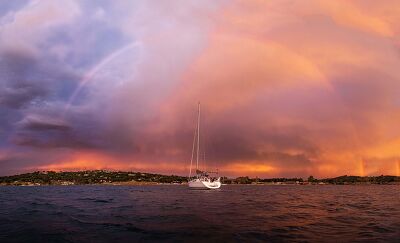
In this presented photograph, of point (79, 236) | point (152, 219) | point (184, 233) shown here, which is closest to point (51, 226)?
point (79, 236)

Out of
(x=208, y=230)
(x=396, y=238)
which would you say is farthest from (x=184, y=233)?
(x=396, y=238)

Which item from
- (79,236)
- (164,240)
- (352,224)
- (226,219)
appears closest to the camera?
(164,240)

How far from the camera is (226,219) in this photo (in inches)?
1777

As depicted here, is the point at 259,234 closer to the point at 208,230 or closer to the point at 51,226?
the point at 208,230

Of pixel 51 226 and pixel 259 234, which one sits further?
pixel 51 226

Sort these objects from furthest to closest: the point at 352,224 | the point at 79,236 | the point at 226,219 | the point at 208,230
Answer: the point at 226,219
the point at 352,224
the point at 208,230
the point at 79,236

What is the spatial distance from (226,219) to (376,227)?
16.2 metres

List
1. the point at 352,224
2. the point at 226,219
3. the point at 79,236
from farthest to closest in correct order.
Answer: the point at 226,219
the point at 352,224
the point at 79,236

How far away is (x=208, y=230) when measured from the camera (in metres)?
35.6

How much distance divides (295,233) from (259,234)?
10.8ft

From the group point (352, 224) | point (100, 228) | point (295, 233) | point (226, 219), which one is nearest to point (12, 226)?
point (100, 228)

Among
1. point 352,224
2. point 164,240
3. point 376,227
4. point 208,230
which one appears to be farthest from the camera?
point 352,224

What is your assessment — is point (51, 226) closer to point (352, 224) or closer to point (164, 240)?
point (164, 240)

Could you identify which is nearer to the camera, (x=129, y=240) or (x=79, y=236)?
(x=129, y=240)
